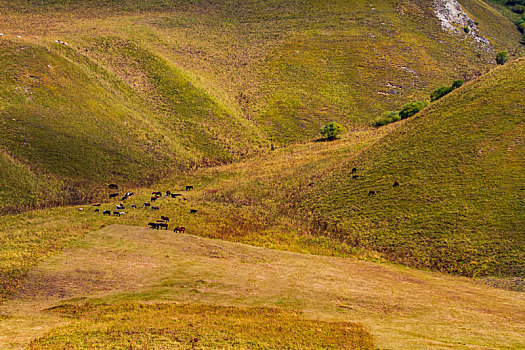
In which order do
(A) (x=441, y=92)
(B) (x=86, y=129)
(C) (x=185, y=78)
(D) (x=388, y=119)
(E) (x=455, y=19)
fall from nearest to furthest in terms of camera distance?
(B) (x=86, y=129), (D) (x=388, y=119), (C) (x=185, y=78), (A) (x=441, y=92), (E) (x=455, y=19)

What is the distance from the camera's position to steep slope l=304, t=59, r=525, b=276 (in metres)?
47.3

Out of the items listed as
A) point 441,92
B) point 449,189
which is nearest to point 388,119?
point 441,92

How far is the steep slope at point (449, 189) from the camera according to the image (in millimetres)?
47281

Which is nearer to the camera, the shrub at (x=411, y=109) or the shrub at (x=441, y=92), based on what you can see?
the shrub at (x=411, y=109)

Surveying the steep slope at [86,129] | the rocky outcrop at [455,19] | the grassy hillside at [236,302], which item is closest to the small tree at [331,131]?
the steep slope at [86,129]

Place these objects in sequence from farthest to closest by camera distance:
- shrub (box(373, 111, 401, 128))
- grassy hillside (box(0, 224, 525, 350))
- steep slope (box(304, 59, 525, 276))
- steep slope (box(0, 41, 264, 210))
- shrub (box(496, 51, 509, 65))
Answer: shrub (box(496, 51, 509, 65)) → shrub (box(373, 111, 401, 128)) → steep slope (box(0, 41, 264, 210)) → steep slope (box(304, 59, 525, 276)) → grassy hillside (box(0, 224, 525, 350))

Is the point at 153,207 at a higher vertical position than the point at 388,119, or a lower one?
lower

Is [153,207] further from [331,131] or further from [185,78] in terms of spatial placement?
[185,78]

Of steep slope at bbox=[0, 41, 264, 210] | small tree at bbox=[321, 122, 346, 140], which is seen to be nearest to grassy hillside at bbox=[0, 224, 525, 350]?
steep slope at bbox=[0, 41, 264, 210]

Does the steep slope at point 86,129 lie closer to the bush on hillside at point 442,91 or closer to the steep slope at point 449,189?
the steep slope at point 449,189

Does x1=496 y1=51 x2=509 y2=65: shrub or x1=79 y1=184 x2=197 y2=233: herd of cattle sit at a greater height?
x1=496 y1=51 x2=509 y2=65: shrub

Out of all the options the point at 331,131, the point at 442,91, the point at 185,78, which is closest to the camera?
the point at 331,131

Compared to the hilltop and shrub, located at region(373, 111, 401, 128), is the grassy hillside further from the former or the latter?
shrub, located at region(373, 111, 401, 128)

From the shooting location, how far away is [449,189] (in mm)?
56562
